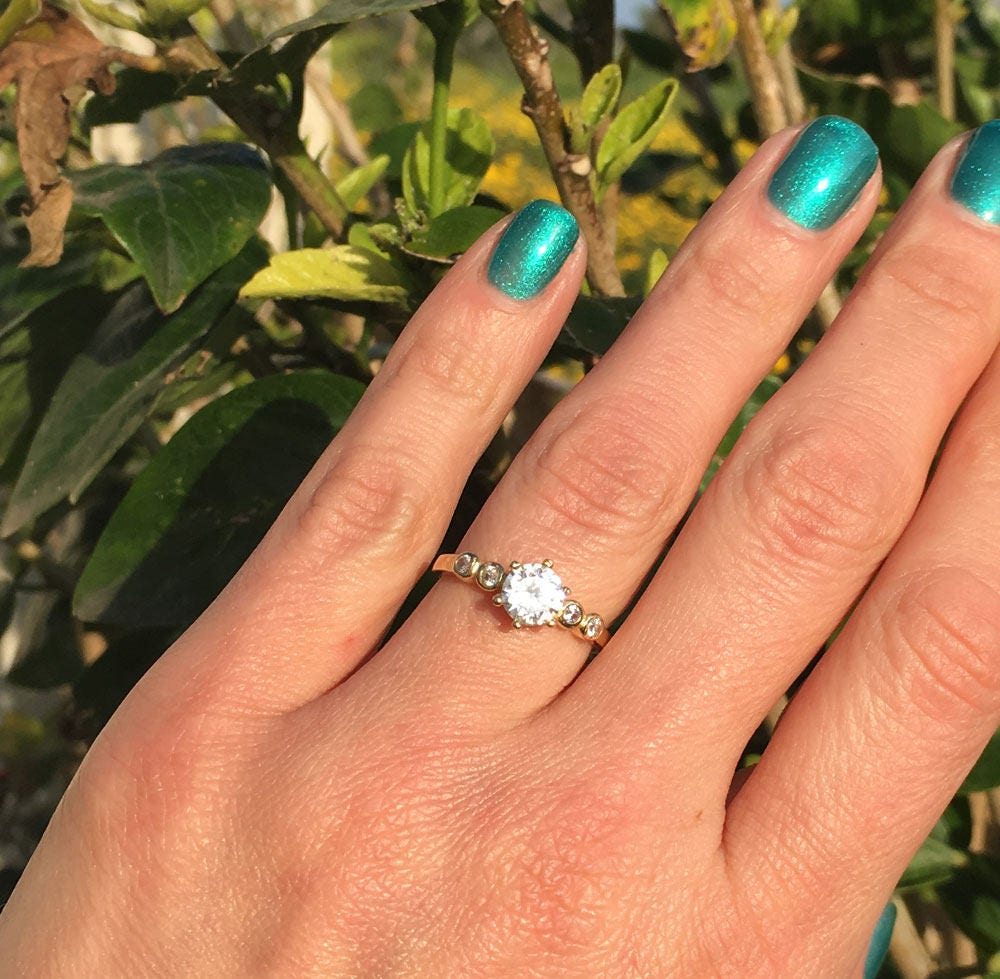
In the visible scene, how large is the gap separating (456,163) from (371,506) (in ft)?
1.12

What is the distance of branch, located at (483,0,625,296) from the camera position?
80 cm

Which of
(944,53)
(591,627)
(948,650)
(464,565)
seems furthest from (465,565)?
(944,53)

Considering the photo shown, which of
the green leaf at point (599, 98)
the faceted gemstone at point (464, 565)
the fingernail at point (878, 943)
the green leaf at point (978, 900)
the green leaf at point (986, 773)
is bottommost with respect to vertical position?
the green leaf at point (978, 900)

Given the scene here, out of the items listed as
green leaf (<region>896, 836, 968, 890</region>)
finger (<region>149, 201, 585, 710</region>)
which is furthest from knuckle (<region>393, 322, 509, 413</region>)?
green leaf (<region>896, 836, 968, 890</region>)

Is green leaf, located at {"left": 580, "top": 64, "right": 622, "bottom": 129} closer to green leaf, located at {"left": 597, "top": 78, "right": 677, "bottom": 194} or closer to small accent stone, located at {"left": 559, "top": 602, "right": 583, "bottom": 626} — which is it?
green leaf, located at {"left": 597, "top": 78, "right": 677, "bottom": 194}

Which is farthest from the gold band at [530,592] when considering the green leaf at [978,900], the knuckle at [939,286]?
the green leaf at [978,900]

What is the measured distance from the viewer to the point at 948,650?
774mm

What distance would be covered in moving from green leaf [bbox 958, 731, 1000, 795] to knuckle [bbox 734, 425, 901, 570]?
A: 270mm

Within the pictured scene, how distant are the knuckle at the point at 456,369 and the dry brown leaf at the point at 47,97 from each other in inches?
11.2

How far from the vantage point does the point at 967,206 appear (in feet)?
2.72

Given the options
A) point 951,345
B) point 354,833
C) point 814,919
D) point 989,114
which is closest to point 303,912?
point 354,833

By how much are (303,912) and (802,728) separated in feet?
1.22

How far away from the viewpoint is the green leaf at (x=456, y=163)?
0.97 m

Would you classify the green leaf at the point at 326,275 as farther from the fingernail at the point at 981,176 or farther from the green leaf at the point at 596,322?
the fingernail at the point at 981,176
